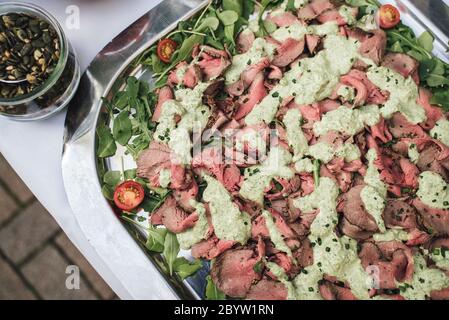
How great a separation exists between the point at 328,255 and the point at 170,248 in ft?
1.62

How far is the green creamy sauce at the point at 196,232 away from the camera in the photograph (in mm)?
→ 1554

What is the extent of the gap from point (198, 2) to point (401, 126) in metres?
0.79

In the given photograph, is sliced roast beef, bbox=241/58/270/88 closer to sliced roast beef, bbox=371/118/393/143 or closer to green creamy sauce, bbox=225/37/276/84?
green creamy sauce, bbox=225/37/276/84

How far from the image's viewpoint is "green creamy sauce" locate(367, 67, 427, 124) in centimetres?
158

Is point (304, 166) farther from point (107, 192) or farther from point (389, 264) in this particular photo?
point (107, 192)

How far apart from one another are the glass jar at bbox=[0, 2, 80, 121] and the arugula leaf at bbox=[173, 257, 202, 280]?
0.64 meters

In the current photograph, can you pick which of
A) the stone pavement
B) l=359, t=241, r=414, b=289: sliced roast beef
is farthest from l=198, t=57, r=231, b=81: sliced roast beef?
the stone pavement

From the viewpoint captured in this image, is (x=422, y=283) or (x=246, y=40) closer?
→ (x=422, y=283)

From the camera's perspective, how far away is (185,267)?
161cm

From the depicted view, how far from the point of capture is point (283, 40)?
1.67 m

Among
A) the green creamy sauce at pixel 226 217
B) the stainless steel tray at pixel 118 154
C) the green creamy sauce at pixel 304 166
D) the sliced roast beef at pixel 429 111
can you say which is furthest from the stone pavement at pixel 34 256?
the sliced roast beef at pixel 429 111

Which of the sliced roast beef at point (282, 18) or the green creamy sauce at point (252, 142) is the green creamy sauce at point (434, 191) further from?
the sliced roast beef at point (282, 18)

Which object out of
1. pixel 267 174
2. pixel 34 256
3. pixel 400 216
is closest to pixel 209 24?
pixel 267 174

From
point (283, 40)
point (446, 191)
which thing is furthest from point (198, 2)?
point (446, 191)
